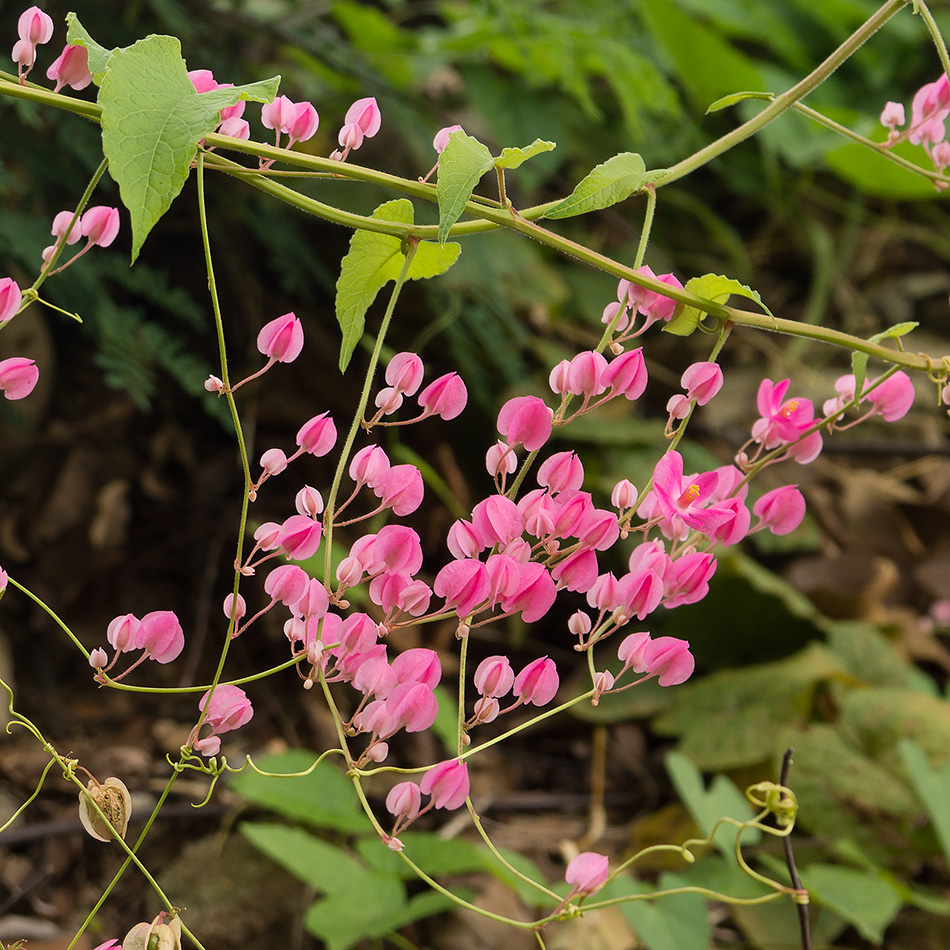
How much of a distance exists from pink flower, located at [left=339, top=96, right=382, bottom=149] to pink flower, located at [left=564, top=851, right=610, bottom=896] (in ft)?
0.93

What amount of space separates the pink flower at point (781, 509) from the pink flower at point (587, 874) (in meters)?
0.15

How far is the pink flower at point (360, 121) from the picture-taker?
14.2 inches

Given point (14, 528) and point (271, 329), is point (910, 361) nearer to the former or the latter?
point (271, 329)

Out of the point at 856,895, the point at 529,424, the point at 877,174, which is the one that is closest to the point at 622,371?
the point at 529,424

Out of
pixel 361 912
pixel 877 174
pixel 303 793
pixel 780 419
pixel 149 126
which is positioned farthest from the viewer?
pixel 877 174

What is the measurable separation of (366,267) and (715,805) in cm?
Result: 73

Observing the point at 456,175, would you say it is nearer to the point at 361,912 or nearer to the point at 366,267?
the point at 366,267

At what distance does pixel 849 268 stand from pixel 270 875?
5.24ft

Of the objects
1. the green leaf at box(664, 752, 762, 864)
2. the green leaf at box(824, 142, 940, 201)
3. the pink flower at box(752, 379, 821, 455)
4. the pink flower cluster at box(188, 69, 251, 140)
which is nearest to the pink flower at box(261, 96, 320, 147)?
the pink flower cluster at box(188, 69, 251, 140)

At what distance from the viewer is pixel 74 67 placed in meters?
0.31

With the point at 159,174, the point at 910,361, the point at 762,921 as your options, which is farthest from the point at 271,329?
the point at 762,921

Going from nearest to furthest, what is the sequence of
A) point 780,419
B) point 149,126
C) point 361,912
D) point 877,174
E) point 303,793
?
point 149,126 → point 780,419 → point 361,912 → point 303,793 → point 877,174

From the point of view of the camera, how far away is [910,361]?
0.37 metres

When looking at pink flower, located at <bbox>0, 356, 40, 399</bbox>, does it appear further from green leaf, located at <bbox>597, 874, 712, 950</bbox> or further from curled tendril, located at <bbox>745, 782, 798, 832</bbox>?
green leaf, located at <bbox>597, 874, 712, 950</bbox>
